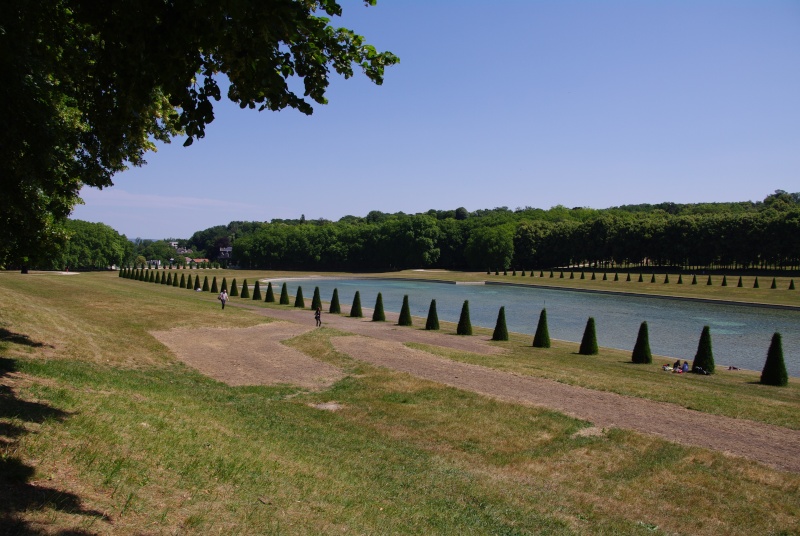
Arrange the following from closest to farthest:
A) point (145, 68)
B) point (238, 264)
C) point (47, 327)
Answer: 1. point (145, 68)
2. point (47, 327)
3. point (238, 264)

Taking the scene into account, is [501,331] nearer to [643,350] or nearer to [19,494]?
[643,350]

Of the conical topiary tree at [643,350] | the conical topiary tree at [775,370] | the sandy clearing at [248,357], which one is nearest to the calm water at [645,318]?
the conical topiary tree at [643,350]

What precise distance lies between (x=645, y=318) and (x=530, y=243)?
67.7 m

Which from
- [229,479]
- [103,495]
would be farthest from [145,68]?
[229,479]

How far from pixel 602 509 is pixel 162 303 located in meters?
29.2

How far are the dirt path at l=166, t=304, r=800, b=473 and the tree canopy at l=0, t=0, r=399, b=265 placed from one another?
9.72 m

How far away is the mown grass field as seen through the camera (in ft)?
19.7

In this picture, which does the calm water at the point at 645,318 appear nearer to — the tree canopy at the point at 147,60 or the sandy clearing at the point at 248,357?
the sandy clearing at the point at 248,357

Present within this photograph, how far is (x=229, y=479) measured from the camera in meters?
7.23

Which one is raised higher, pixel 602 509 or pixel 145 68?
pixel 145 68

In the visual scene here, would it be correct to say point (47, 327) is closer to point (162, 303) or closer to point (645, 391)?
point (162, 303)

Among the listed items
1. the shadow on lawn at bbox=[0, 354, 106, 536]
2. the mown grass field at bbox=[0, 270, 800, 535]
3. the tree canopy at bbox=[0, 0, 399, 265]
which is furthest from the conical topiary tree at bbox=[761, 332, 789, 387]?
the shadow on lawn at bbox=[0, 354, 106, 536]

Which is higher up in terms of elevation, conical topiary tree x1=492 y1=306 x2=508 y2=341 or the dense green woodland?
the dense green woodland

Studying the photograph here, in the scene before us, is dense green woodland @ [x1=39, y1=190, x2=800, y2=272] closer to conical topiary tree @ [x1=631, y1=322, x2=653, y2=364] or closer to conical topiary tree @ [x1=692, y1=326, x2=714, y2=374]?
conical topiary tree @ [x1=631, y1=322, x2=653, y2=364]
